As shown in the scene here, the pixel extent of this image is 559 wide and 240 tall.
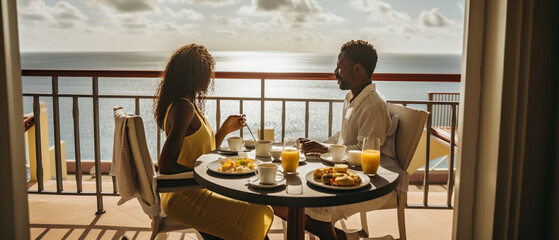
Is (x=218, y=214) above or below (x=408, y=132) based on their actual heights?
below

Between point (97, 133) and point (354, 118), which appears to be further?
point (97, 133)

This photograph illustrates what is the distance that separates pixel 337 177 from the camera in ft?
4.69

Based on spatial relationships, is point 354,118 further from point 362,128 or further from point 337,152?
point 337,152

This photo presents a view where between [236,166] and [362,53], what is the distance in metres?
1.10

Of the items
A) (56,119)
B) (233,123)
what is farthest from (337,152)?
→ (56,119)

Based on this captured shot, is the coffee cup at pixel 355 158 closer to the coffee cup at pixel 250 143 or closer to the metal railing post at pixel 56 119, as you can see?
the coffee cup at pixel 250 143

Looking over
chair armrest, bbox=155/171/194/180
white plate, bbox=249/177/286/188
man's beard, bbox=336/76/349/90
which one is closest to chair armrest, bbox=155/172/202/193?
chair armrest, bbox=155/171/194/180

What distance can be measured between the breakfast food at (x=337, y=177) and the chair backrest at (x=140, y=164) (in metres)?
0.76

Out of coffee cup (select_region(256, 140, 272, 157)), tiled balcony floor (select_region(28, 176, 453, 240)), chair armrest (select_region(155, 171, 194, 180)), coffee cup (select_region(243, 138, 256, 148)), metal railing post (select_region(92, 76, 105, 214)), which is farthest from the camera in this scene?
A: metal railing post (select_region(92, 76, 105, 214))

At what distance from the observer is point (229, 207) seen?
1780mm

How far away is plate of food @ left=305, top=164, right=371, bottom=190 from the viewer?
4.60 feet

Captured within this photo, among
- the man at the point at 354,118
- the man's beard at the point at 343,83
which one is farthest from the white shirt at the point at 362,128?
the man's beard at the point at 343,83

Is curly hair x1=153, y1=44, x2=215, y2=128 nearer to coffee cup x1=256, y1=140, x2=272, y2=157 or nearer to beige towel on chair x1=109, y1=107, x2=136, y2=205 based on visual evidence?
beige towel on chair x1=109, y1=107, x2=136, y2=205

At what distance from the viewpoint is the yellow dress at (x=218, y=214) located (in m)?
1.71
